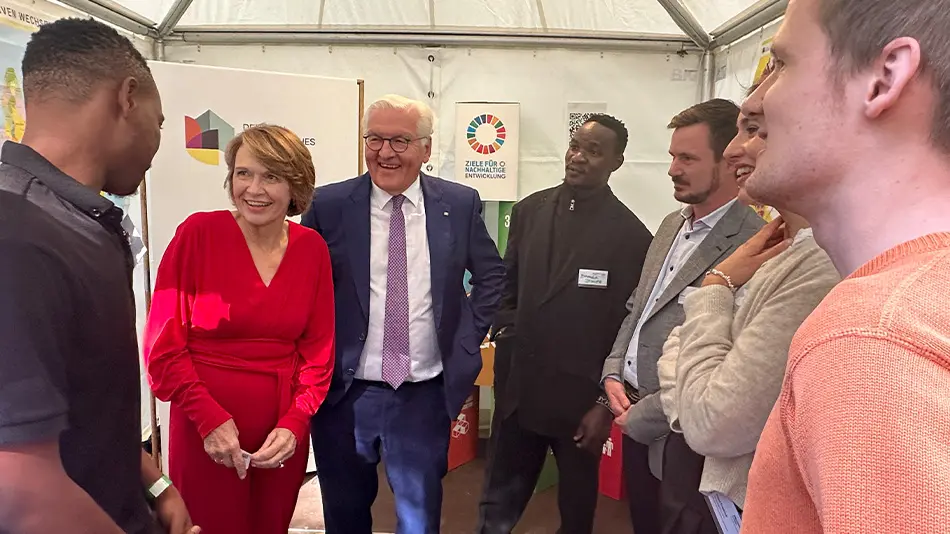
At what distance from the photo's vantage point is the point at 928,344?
38cm

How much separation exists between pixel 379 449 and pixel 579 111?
2.09 m

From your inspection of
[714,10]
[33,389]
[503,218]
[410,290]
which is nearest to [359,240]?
[410,290]

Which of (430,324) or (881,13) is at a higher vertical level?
(881,13)

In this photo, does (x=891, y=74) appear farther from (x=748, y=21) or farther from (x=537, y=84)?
(x=537, y=84)

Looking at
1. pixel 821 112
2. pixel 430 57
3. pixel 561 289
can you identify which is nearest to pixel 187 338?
pixel 561 289

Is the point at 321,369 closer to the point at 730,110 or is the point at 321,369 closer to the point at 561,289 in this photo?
the point at 561,289

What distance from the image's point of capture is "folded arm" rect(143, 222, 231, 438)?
1530 mm

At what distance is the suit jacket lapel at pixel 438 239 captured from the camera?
75.4 inches

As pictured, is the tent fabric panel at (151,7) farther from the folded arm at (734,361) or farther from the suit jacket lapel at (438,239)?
the folded arm at (734,361)

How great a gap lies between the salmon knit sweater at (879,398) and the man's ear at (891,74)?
0.13 meters

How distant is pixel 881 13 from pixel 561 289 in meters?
1.95

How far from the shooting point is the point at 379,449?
196 centimetres

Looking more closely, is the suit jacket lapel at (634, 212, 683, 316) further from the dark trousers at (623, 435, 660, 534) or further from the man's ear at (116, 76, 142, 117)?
the man's ear at (116, 76, 142, 117)

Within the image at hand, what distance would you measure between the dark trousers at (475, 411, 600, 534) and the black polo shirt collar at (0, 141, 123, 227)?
2.04 m
